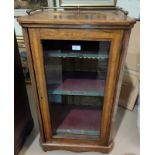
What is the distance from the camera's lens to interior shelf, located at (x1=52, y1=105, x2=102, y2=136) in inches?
57.6

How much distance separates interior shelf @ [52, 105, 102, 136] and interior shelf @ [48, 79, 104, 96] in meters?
0.18

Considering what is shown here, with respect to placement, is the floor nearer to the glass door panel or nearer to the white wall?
the glass door panel

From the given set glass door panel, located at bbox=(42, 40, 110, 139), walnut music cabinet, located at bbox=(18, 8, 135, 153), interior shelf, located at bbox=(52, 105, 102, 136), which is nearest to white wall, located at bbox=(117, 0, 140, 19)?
walnut music cabinet, located at bbox=(18, 8, 135, 153)

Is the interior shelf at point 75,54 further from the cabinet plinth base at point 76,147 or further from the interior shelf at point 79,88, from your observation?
the cabinet plinth base at point 76,147

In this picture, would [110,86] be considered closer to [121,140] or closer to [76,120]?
[76,120]

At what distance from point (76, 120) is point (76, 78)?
14.2 inches

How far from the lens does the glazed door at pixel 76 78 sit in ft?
3.41

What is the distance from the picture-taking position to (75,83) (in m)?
1.40

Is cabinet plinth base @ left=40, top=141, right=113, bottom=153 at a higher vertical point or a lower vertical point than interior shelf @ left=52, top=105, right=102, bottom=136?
lower

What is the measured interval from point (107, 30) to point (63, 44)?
1.02 feet

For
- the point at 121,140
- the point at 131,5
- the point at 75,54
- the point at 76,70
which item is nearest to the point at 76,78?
the point at 76,70
